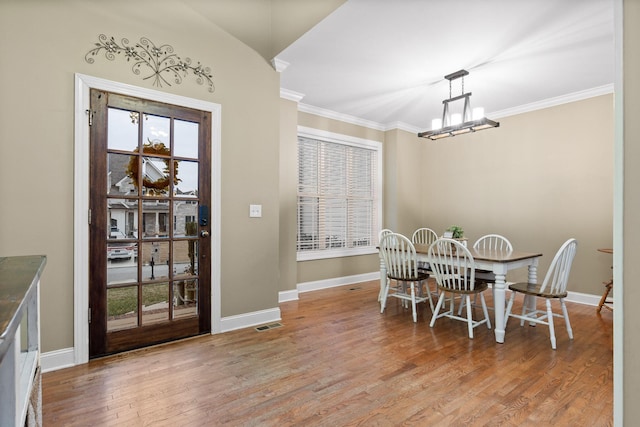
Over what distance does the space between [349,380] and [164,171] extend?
2199 millimetres

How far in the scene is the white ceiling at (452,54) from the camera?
104 inches

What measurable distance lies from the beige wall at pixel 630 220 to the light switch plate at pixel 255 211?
Result: 2.79 metres

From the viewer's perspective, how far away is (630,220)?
1146mm

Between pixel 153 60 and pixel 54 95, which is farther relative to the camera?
pixel 153 60

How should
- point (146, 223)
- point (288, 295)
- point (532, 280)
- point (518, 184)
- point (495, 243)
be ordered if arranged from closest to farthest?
1. point (146, 223)
2. point (532, 280)
3. point (495, 243)
4. point (288, 295)
5. point (518, 184)

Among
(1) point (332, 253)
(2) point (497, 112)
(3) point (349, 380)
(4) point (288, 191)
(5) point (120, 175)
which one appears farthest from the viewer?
(1) point (332, 253)

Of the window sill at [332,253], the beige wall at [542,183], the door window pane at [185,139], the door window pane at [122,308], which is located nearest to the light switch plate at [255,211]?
the door window pane at [185,139]

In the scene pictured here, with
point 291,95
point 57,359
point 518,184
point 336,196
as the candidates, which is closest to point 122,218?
point 57,359

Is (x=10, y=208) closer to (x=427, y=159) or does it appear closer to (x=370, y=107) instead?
(x=370, y=107)

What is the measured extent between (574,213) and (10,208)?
5.71 metres

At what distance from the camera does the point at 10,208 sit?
2.25 m

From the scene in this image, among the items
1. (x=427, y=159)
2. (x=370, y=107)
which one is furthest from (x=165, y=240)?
(x=427, y=159)

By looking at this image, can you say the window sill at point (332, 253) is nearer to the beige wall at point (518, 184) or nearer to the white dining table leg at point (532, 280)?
the beige wall at point (518, 184)

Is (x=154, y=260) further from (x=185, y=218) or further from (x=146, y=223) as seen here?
(x=185, y=218)
